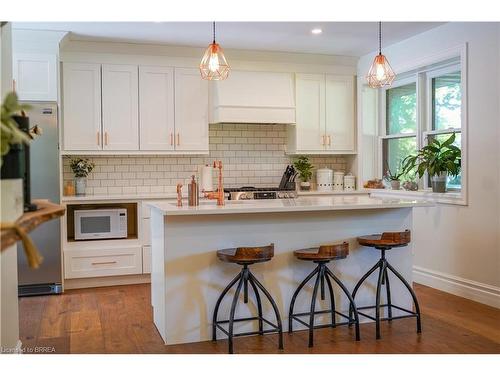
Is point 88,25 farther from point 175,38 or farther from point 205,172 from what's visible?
point 205,172

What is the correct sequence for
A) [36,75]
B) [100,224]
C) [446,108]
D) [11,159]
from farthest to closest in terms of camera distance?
[100,224], [446,108], [36,75], [11,159]

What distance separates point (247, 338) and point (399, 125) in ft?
11.8

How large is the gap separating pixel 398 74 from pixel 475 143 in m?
1.53

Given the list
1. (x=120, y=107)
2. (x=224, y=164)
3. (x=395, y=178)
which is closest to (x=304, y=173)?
(x=224, y=164)

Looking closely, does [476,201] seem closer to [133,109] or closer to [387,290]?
[387,290]

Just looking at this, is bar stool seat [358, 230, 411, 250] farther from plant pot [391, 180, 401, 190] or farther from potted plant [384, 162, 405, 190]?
plant pot [391, 180, 401, 190]

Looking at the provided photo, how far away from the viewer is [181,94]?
610cm

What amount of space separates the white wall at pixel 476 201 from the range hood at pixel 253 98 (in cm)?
172

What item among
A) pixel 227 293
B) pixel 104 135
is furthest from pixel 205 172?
pixel 227 293

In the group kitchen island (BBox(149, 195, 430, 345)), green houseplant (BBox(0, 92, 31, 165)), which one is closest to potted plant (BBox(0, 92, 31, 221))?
green houseplant (BBox(0, 92, 31, 165))

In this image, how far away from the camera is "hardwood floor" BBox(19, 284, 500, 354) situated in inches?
144

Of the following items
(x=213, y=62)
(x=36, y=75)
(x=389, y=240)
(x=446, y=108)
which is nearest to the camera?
(x=389, y=240)

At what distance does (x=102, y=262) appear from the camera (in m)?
5.62

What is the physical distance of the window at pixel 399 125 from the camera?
615cm
